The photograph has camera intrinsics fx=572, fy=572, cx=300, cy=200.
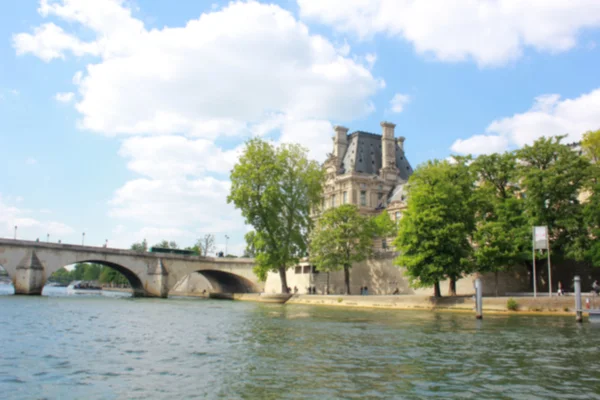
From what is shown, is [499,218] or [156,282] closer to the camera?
[499,218]

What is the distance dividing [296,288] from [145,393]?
211 feet

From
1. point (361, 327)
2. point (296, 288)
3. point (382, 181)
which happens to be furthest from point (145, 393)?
point (382, 181)

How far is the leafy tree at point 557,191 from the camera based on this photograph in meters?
44.1

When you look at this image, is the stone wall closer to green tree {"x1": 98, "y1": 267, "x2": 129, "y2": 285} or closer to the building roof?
the building roof

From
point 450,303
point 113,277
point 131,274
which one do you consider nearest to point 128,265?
point 131,274

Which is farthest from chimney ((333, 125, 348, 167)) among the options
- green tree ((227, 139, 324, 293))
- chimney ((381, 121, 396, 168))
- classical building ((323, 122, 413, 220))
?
green tree ((227, 139, 324, 293))

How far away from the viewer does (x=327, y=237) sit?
210 feet

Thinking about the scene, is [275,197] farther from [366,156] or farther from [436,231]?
[366,156]

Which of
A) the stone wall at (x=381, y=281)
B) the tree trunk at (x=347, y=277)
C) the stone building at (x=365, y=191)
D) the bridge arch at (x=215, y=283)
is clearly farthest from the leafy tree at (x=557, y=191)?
the bridge arch at (x=215, y=283)

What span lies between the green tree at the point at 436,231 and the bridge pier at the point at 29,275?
38.3 metres

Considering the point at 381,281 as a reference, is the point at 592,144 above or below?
above

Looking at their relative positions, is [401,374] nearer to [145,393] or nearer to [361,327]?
[145,393]

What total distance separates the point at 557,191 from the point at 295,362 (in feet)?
113

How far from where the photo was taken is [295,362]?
55.1 feet
